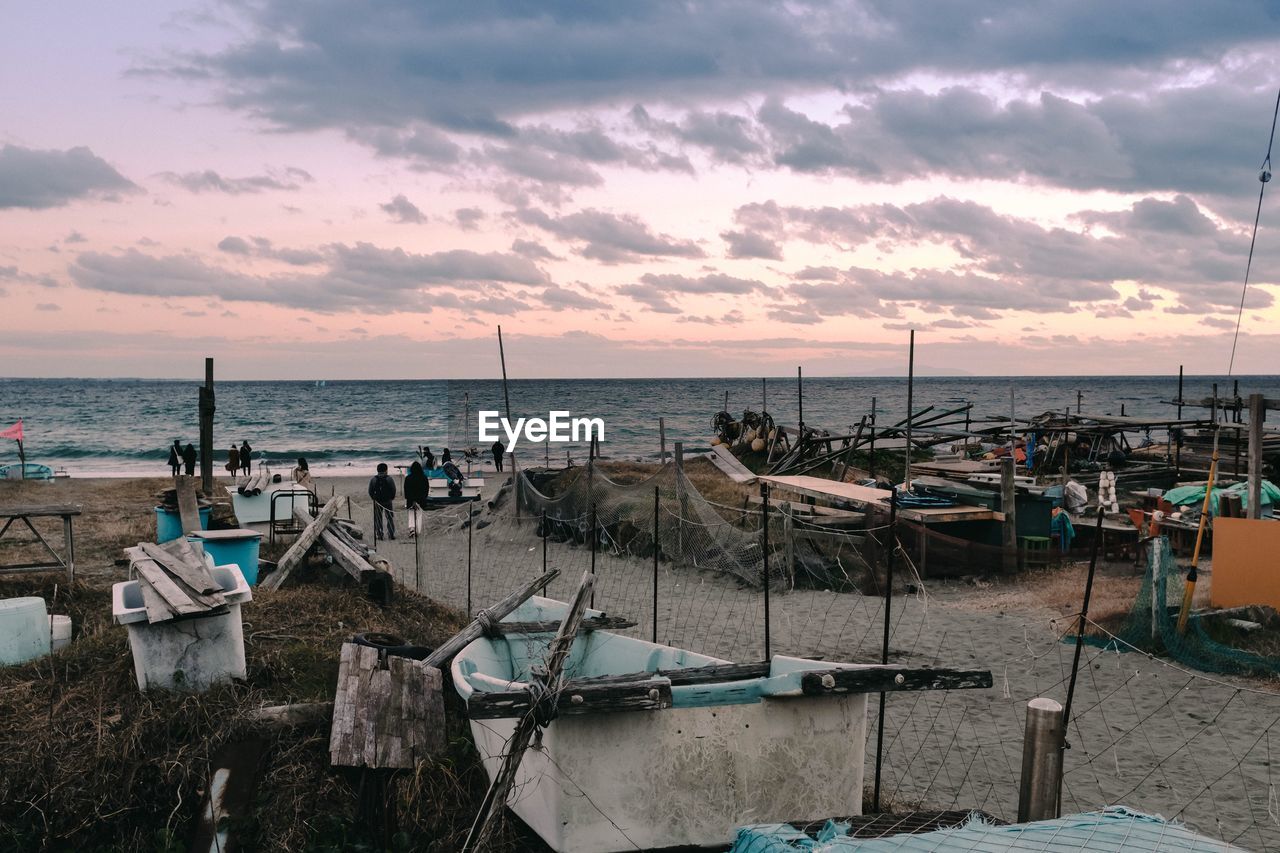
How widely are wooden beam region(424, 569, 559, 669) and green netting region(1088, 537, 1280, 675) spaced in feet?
21.0

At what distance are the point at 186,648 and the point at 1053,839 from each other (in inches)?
227

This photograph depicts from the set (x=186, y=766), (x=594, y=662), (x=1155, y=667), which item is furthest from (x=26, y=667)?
(x=1155, y=667)

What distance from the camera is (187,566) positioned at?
24.8 ft

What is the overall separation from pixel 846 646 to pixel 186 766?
7470 millimetres

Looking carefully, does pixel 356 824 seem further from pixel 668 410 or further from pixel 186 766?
pixel 668 410

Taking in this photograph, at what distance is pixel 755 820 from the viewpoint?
580cm

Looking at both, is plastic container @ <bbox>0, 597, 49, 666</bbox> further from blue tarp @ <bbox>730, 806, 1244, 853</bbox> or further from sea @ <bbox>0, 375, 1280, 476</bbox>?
sea @ <bbox>0, 375, 1280, 476</bbox>

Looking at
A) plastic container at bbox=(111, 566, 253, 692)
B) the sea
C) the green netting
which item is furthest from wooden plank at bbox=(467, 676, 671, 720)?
the sea

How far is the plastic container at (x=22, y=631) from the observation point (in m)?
7.84

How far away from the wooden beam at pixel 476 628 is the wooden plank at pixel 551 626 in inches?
4.0

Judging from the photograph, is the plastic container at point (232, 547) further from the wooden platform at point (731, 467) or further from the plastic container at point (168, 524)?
the wooden platform at point (731, 467)

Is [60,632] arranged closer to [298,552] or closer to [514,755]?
[298,552]

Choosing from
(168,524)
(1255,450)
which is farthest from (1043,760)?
(168,524)

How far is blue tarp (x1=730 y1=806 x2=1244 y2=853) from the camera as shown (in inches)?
133
